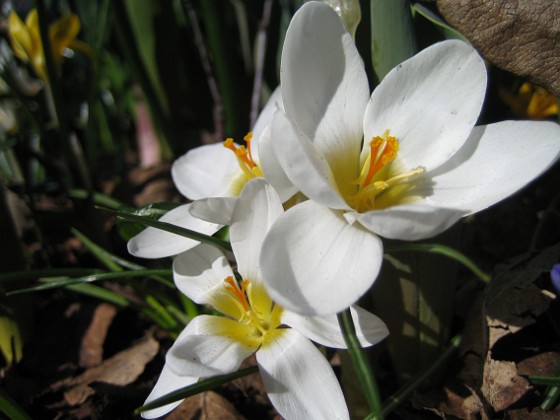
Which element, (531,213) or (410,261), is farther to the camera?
(531,213)

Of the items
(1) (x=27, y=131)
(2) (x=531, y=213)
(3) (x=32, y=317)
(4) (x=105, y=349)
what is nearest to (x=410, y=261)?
(2) (x=531, y=213)

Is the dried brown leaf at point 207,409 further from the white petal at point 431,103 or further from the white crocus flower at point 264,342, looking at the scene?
the white petal at point 431,103

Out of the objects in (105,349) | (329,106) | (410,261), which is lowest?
(105,349)

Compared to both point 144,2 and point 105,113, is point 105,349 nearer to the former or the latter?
point 144,2

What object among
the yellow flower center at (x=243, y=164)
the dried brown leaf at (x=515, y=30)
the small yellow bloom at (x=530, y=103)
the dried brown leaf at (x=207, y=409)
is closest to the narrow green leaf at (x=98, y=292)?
the dried brown leaf at (x=207, y=409)

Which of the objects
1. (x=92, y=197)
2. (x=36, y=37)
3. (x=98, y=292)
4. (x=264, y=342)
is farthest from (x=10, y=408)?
(x=36, y=37)

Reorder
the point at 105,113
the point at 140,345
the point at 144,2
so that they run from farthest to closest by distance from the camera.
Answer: the point at 105,113 → the point at 144,2 → the point at 140,345

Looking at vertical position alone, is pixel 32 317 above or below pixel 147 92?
below
